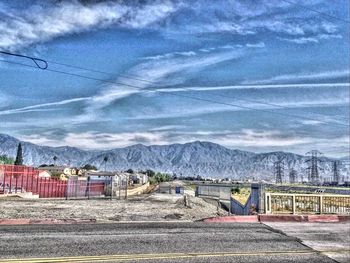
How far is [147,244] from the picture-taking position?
13.5m

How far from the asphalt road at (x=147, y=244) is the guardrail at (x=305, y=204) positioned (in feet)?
25.4

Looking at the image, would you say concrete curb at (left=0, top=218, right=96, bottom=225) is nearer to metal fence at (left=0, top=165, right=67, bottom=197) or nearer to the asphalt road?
the asphalt road

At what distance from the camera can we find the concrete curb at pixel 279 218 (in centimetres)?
2164

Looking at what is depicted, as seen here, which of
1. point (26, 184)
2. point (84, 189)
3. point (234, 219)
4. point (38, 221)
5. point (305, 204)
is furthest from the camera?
point (84, 189)

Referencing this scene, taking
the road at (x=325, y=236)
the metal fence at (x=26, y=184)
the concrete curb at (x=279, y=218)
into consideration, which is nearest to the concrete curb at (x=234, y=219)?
the concrete curb at (x=279, y=218)

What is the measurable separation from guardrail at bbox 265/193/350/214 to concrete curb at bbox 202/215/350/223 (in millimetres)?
1237

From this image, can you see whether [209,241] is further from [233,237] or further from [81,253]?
[81,253]

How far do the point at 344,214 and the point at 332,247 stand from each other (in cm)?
1239

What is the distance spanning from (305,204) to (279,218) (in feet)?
13.5

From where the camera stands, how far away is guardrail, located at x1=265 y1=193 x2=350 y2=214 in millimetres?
25188

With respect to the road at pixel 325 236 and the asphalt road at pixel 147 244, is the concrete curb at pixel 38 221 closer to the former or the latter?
the asphalt road at pixel 147 244

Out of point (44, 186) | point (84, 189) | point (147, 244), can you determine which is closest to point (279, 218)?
point (147, 244)

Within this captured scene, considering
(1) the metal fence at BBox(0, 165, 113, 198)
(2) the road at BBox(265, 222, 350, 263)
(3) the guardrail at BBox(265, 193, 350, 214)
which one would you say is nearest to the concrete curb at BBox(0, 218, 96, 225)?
(2) the road at BBox(265, 222, 350, 263)

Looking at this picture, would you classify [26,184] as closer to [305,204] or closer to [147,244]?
[305,204]
